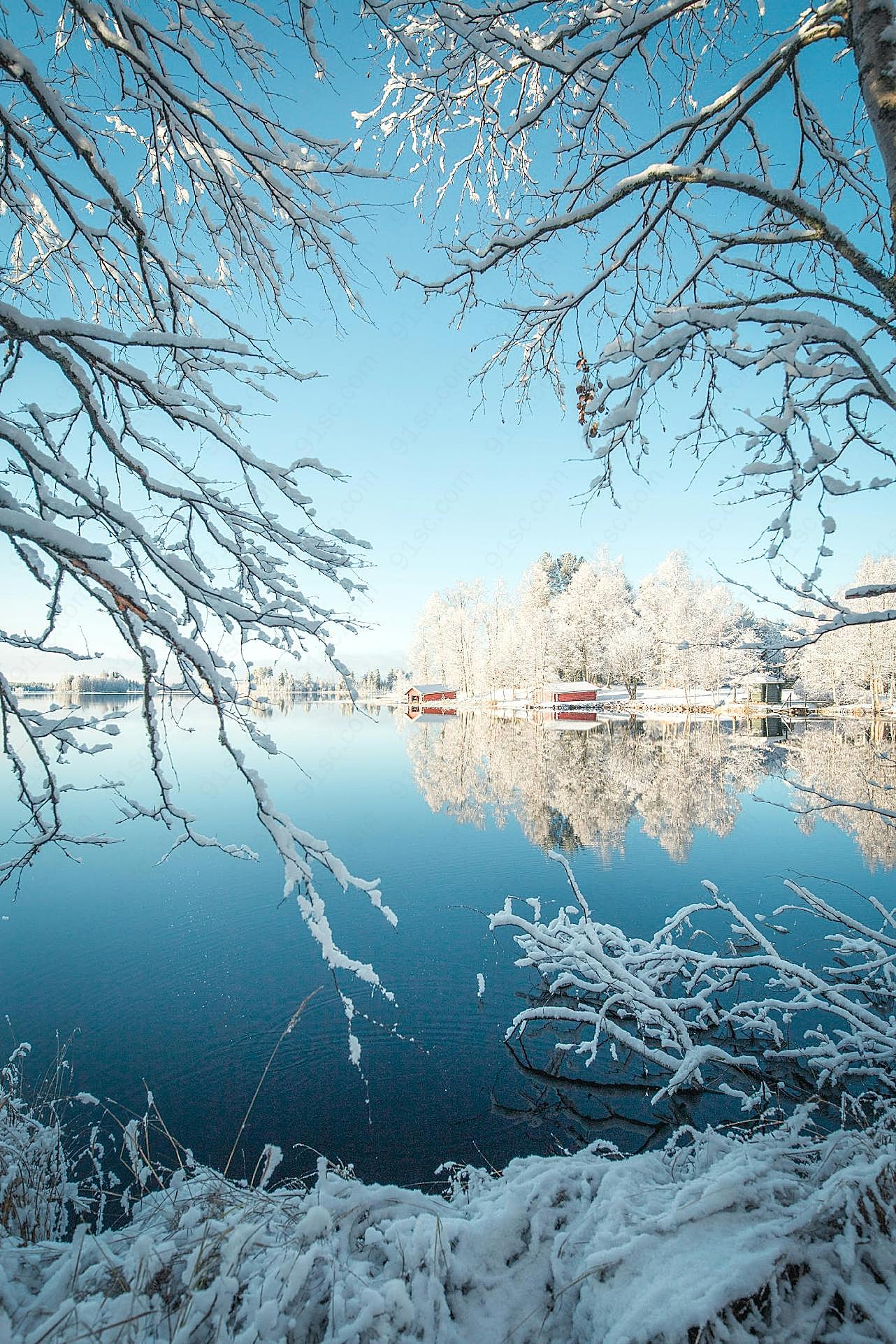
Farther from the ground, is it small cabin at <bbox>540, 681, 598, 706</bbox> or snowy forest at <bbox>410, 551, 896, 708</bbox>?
snowy forest at <bbox>410, 551, 896, 708</bbox>

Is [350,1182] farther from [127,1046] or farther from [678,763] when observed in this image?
[678,763]

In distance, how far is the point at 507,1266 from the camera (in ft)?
5.50

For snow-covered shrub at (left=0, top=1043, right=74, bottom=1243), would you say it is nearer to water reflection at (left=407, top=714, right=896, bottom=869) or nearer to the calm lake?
the calm lake

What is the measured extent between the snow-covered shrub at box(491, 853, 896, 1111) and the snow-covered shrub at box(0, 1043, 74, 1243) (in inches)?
126

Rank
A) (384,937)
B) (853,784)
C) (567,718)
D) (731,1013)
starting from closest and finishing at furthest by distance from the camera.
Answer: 1. (731,1013)
2. (384,937)
3. (853,784)
4. (567,718)

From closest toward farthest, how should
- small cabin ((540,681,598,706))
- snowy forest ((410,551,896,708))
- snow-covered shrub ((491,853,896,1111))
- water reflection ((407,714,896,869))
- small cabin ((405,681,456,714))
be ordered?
snow-covered shrub ((491,853,896,1111))
water reflection ((407,714,896,869))
snowy forest ((410,551,896,708))
small cabin ((540,681,598,706))
small cabin ((405,681,456,714))

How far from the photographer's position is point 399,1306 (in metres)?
1.44

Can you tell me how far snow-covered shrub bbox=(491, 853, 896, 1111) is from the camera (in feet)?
12.9

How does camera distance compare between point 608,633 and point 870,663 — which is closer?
point 870,663

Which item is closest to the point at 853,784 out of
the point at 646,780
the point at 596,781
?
the point at 646,780

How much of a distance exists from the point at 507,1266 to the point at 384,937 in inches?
249

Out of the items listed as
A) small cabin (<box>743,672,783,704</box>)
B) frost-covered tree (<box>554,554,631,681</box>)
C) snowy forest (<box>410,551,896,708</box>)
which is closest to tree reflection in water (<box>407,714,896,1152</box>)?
small cabin (<box>743,672,783,704</box>)

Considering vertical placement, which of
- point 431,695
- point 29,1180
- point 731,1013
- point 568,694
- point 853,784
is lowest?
A: point 853,784

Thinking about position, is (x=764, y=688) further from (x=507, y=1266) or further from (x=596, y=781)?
(x=507, y=1266)
